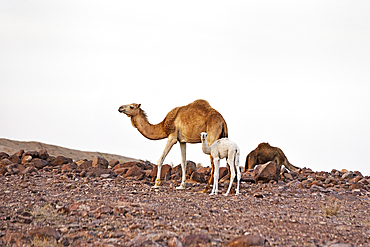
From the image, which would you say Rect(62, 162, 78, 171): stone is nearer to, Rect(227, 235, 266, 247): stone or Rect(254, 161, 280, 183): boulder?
Rect(254, 161, 280, 183): boulder

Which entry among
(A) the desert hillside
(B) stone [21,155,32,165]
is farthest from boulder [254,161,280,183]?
(A) the desert hillside

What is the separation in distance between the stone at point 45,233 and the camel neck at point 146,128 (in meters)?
8.67

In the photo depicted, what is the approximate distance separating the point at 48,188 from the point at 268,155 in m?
12.1

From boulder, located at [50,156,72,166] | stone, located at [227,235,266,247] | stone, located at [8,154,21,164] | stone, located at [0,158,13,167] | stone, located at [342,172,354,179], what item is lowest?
stone, located at [227,235,266,247]

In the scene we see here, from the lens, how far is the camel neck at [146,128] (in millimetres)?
15634

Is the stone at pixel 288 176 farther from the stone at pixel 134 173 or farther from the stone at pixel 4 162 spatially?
the stone at pixel 4 162

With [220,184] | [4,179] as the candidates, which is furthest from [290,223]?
[4,179]

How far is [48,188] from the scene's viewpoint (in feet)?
42.4

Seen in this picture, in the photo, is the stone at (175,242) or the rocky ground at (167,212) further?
the rocky ground at (167,212)

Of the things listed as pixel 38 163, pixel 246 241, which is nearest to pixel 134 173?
pixel 38 163

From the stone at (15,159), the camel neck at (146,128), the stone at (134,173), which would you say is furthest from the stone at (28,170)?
the camel neck at (146,128)

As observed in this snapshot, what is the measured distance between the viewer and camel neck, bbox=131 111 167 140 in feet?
51.3

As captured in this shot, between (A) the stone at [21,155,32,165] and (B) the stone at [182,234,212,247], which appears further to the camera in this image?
(A) the stone at [21,155,32,165]

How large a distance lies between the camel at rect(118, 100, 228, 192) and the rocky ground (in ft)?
4.94
